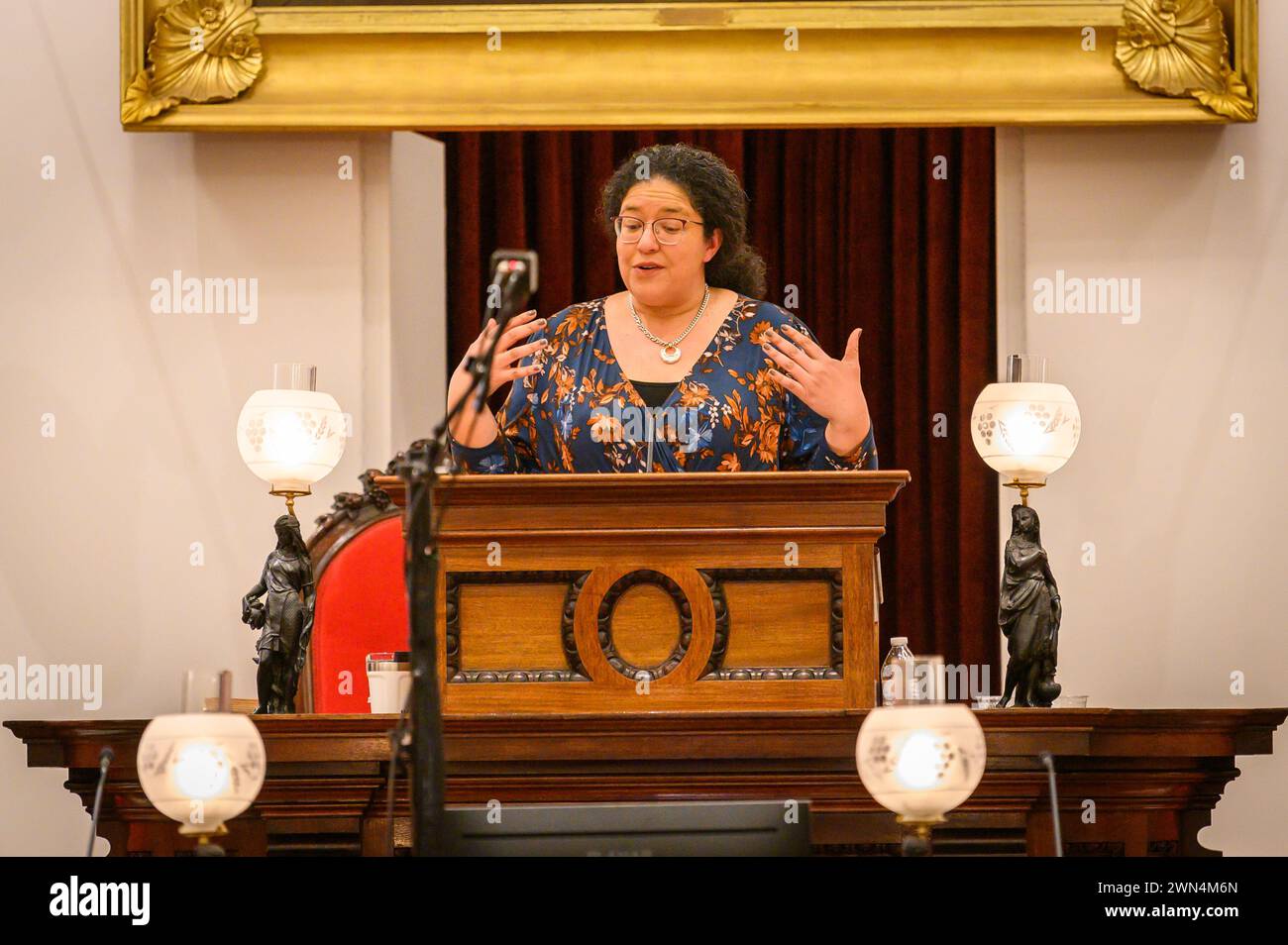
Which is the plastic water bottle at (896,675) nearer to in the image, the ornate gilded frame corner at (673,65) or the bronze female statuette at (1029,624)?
the bronze female statuette at (1029,624)

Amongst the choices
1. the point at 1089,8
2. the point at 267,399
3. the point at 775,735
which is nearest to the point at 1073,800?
the point at 775,735

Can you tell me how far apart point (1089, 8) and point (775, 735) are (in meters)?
2.75

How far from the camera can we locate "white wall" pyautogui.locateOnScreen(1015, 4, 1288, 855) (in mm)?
4883

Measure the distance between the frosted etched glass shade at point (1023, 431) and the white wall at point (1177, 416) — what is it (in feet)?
4.07

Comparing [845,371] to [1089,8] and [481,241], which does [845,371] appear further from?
[481,241]

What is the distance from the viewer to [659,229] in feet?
12.3

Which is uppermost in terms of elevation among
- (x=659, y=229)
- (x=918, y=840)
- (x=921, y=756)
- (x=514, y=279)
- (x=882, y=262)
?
(x=882, y=262)

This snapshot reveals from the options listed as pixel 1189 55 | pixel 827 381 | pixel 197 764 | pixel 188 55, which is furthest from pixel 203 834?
pixel 1189 55

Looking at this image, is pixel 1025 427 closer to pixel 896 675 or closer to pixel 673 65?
pixel 896 675

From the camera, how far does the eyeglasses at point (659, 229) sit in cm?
374

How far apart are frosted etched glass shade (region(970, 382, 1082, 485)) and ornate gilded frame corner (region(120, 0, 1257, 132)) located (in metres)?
1.37

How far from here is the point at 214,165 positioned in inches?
199

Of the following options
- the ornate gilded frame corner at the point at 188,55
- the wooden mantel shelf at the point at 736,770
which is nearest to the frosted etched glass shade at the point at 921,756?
the wooden mantel shelf at the point at 736,770

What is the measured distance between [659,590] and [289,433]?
51.3 inches
